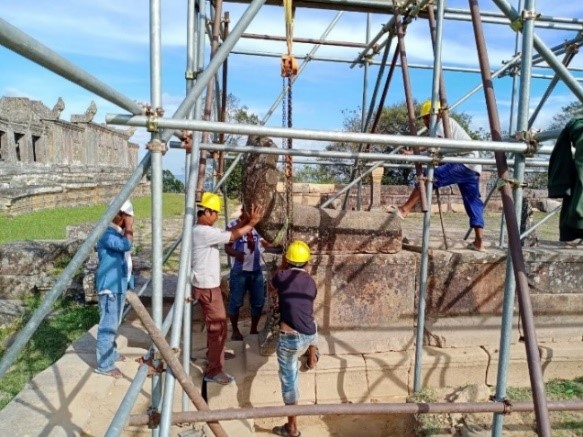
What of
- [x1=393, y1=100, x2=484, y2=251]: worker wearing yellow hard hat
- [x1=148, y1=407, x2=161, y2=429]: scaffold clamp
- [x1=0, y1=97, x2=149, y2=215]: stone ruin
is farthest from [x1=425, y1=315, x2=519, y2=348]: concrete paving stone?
[x1=0, y1=97, x2=149, y2=215]: stone ruin

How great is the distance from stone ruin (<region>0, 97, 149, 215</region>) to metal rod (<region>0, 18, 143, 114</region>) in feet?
52.5

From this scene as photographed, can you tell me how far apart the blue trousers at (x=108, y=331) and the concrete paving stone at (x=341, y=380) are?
5.97 feet

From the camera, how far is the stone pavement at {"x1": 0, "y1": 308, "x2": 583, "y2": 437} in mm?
4008

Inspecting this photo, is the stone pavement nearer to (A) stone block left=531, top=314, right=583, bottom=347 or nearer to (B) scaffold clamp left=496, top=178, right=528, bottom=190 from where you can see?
(A) stone block left=531, top=314, right=583, bottom=347

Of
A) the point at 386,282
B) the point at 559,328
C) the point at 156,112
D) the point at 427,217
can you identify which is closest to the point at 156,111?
the point at 156,112

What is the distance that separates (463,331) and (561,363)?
959 millimetres

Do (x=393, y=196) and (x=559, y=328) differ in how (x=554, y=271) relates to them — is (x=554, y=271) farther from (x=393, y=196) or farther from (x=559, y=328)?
(x=393, y=196)

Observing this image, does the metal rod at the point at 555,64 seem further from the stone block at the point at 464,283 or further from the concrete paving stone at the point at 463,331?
the concrete paving stone at the point at 463,331

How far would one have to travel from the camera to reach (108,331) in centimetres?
420

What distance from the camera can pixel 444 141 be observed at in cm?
243

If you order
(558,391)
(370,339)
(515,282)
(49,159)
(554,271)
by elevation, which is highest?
(49,159)

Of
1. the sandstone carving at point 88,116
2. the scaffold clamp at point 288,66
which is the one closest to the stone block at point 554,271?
the scaffold clamp at point 288,66

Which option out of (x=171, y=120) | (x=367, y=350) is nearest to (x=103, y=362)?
(x=367, y=350)

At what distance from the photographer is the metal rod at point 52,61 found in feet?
4.55
